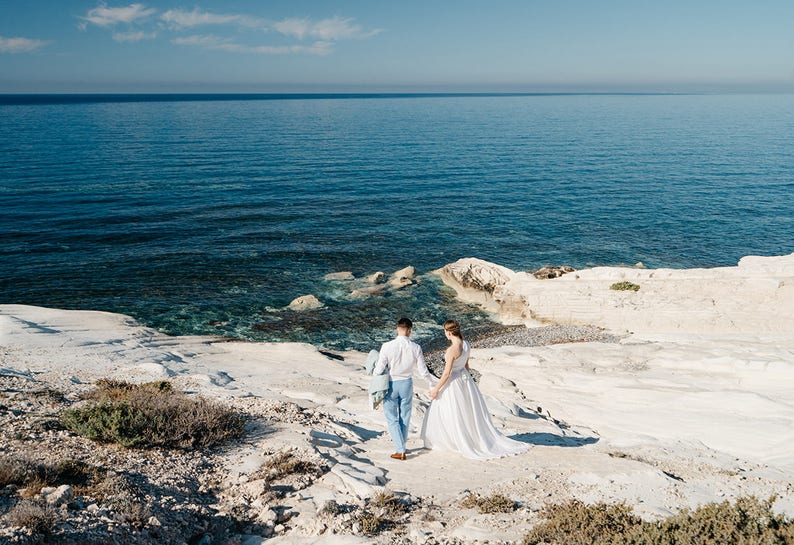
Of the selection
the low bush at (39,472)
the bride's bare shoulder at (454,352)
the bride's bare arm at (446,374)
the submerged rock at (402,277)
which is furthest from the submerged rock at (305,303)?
the low bush at (39,472)

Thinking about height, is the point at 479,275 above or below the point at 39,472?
below

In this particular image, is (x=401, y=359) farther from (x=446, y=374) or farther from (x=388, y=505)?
(x=388, y=505)

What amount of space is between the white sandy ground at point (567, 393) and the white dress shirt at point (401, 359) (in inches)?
67.7

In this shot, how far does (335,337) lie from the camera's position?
1016 inches

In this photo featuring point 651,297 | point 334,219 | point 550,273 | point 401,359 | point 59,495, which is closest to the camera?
point 59,495

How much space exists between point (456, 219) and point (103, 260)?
2628cm

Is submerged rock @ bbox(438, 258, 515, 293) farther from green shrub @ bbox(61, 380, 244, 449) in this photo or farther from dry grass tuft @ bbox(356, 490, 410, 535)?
dry grass tuft @ bbox(356, 490, 410, 535)

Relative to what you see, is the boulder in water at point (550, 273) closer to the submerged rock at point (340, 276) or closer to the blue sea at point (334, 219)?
the blue sea at point (334, 219)

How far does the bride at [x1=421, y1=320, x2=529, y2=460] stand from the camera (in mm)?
10547

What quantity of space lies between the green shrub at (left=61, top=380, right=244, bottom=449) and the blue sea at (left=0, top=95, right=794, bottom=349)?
14250mm

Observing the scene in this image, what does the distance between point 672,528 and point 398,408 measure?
5.13 meters

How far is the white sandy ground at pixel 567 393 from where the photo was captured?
31.0 ft

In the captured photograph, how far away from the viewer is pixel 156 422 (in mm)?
10180

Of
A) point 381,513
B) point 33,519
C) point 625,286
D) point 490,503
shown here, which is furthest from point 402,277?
point 33,519
